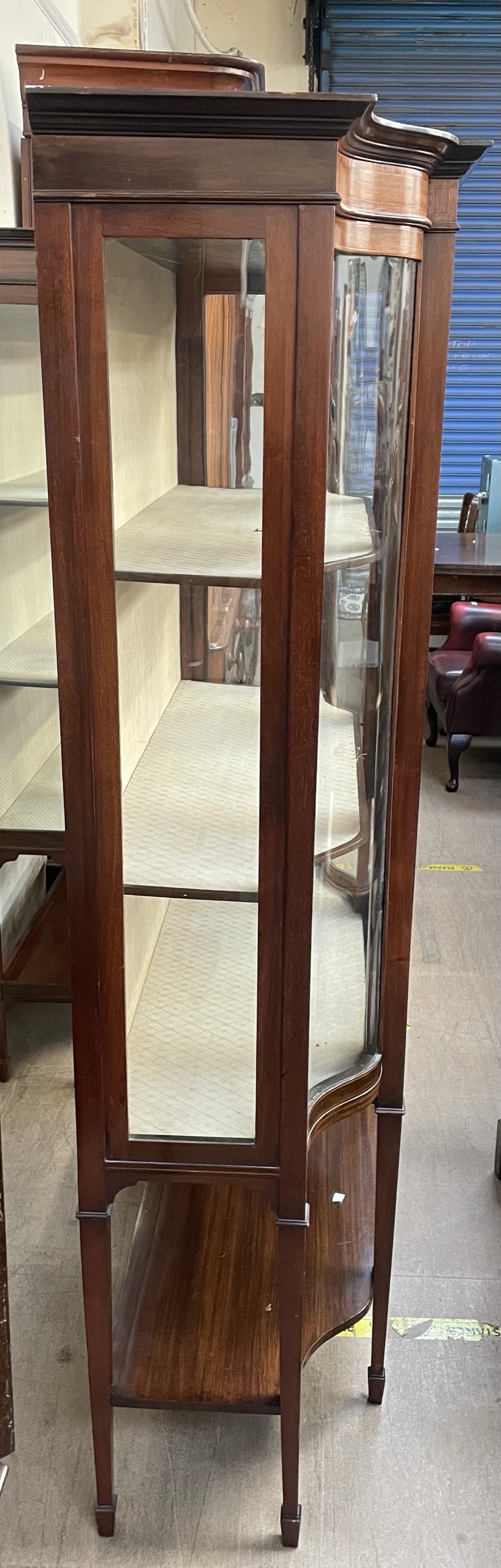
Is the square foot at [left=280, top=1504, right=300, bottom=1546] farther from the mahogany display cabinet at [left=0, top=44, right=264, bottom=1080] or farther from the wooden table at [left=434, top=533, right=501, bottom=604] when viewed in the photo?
the wooden table at [left=434, top=533, right=501, bottom=604]

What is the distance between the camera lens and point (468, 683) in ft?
14.1

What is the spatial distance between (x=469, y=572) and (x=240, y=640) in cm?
382

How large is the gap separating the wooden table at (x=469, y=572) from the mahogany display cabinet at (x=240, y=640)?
11.3 ft

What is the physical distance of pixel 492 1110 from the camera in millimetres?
2596

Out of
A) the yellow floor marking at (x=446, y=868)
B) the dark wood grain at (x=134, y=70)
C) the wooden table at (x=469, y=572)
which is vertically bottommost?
the yellow floor marking at (x=446, y=868)

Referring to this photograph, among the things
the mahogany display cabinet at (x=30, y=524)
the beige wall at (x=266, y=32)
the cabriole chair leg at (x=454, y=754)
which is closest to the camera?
the mahogany display cabinet at (x=30, y=524)

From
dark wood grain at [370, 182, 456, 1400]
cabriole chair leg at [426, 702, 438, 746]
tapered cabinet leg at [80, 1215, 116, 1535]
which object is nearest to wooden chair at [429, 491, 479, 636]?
cabriole chair leg at [426, 702, 438, 746]

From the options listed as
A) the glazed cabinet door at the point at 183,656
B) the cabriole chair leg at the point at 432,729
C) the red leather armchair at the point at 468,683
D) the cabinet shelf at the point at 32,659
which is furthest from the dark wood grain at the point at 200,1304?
the cabriole chair leg at the point at 432,729

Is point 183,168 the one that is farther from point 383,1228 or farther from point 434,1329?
point 434,1329

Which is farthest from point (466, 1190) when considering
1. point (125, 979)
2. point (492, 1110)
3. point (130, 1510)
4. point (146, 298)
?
point (146, 298)

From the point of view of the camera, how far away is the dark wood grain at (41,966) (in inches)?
104

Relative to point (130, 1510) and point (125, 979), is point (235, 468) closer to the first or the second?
point (125, 979)

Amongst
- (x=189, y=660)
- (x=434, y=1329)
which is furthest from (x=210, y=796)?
(x=434, y=1329)

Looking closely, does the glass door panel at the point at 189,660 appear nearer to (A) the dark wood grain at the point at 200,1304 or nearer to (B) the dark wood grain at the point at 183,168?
(B) the dark wood grain at the point at 183,168
